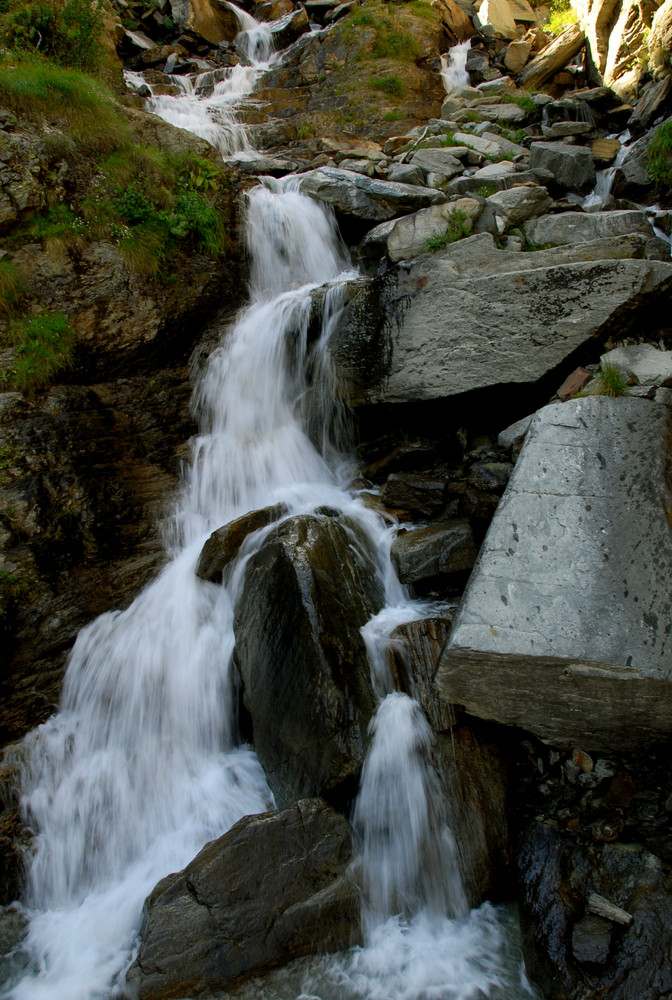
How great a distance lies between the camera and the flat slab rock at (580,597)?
9.74 feet

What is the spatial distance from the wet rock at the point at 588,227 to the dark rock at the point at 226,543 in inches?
165

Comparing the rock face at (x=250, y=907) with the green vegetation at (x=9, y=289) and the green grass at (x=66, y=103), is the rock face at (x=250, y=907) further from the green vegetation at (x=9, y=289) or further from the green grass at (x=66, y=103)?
the green grass at (x=66, y=103)

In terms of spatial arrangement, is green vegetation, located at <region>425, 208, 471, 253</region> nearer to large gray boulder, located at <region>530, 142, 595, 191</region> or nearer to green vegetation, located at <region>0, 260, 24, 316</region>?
large gray boulder, located at <region>530, 142, 595, 191</region>

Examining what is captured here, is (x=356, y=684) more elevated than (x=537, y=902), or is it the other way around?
(x=356, y=684)

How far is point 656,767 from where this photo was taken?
10.4ft

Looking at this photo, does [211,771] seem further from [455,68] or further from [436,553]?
[455,68]

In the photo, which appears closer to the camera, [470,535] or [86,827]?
[86,827]

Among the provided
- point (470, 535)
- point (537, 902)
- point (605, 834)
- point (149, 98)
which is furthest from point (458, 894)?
point (149, 98)

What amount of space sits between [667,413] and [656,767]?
2.13m

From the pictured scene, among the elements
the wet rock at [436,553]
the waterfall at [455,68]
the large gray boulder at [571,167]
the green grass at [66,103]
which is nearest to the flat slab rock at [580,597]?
the wet rock at [436,553]

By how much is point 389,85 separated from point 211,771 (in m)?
15.1

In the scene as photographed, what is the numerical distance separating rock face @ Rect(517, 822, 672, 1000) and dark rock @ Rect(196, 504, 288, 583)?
312cm

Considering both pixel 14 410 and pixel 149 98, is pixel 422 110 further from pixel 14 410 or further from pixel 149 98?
pixel 14 410

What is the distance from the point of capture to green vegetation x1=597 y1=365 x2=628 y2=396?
12.9ft
